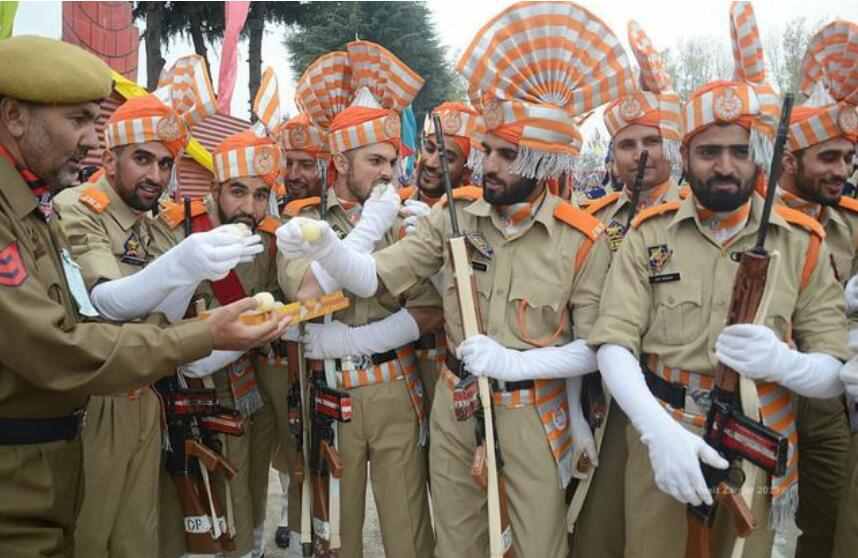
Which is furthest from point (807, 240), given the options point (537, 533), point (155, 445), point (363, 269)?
point (155, 445)

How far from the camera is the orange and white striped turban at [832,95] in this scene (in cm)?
377

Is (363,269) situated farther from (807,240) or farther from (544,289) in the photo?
(807,240)

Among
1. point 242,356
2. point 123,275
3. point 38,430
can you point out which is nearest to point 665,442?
point 38,430

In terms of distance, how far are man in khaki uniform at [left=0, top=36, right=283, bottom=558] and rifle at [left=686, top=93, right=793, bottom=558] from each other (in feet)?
6.10

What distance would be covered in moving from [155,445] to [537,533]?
1927 mm

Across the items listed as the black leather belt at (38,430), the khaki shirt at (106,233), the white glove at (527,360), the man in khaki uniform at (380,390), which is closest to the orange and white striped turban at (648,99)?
the man in khaki uniform at (380,390)

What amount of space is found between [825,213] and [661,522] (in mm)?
2164

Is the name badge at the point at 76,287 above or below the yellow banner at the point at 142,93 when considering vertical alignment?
below

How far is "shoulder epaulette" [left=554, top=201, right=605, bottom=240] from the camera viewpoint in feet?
10.3

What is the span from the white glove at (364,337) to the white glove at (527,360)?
2.35 feet

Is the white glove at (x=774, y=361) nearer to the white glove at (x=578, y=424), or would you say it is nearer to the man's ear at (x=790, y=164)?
the white glove at (x=578, y=424)

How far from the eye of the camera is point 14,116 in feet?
7.57

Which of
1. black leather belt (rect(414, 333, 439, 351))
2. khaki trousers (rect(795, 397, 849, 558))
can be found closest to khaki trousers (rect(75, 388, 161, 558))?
black leather belt (rect(414, 333, 439, 351))

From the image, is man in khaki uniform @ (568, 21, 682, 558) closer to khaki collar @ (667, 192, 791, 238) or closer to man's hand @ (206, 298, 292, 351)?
khaki collar @ (667, 192, 791, 238)
